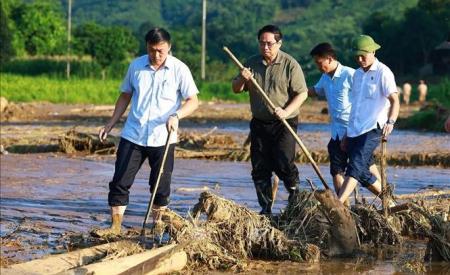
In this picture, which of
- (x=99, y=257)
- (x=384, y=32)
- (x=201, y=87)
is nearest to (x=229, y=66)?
(x=384, y=32)

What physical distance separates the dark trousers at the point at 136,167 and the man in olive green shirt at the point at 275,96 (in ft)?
3.58

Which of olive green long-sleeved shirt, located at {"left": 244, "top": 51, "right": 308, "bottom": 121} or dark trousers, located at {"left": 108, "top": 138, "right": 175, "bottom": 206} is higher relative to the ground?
olive green long-sleeved shirt, located at {"left": 244, "top": 51, "right": 308, "bottom": 121}

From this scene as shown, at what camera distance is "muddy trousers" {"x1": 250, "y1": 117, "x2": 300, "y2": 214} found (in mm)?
9977

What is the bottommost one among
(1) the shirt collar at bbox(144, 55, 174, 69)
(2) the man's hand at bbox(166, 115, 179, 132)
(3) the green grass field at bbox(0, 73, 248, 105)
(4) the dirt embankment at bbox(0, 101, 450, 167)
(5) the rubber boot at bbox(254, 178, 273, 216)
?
(3) the green grass field at bbox(0, 73, 248, 105)

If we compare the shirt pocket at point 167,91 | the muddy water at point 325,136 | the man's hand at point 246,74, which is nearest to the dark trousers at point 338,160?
the man's hand at point 246,74

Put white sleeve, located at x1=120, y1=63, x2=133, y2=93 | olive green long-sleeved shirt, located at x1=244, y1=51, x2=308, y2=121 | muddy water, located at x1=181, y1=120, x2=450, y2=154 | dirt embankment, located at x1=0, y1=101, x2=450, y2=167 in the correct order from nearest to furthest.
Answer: white sleeve, located at x1=120, y1=63, x2=133, y2=93 → olive green long-sleeved shirt, located at x1=244, y1=51, x2=308, y2=121 → dirt embankment, located at x1=0, y1=101, x2=450, y2=167 → muddy water, located at x1=181, y1=120, x2=450, y2=154

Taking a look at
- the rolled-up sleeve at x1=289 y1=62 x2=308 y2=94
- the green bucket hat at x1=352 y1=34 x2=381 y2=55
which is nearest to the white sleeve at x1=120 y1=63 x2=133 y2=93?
the rolled-up sleeve at x1=289 y1=62 x2=308 y2=94

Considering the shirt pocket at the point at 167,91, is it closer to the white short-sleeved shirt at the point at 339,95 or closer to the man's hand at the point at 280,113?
the man's hand at the point at 280,113

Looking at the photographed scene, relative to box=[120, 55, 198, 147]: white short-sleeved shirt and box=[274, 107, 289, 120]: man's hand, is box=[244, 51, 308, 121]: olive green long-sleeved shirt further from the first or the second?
box=[120, 55, 198, 147]: white short-sleeved shirt

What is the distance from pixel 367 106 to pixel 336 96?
0.97m

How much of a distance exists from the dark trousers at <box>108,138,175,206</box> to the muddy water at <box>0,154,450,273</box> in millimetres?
706

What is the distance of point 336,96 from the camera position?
10836 mm

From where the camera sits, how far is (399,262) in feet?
28.9

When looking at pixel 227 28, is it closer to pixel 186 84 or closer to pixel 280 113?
pixel 280 113
